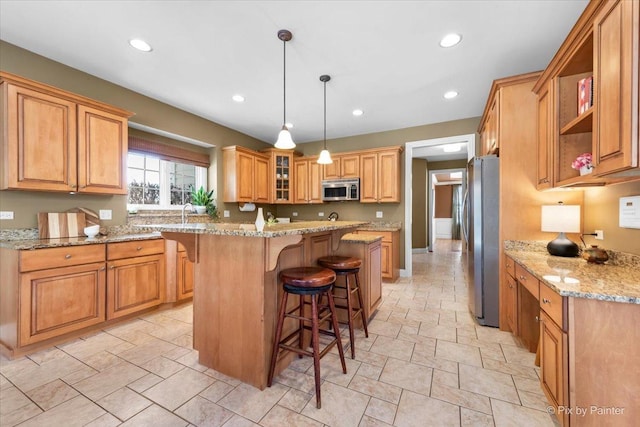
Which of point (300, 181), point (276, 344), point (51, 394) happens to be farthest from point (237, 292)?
Result: point (300, 181)

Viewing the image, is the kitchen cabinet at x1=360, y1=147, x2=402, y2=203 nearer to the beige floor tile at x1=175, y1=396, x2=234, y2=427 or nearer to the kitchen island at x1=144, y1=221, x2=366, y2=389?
the kitchen island at x1=144, y1=221, x2=366, y2=389

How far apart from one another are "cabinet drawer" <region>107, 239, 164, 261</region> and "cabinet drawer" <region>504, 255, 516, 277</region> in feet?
12.1

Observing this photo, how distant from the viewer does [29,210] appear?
2.55m

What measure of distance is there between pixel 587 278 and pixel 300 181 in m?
4.51

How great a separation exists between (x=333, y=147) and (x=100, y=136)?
3.77m

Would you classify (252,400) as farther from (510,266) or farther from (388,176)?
(388,176)

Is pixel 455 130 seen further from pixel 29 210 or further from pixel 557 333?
pixel 29 210

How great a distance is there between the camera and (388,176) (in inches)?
182

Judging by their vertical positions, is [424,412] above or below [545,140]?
below

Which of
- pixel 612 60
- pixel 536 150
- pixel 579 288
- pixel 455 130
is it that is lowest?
pixel 579 288

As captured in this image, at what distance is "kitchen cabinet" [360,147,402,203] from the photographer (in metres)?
4.59

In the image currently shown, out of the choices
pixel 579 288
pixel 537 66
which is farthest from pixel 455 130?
pixel 579 288

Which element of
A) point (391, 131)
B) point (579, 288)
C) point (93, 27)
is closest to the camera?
point (579, 288)

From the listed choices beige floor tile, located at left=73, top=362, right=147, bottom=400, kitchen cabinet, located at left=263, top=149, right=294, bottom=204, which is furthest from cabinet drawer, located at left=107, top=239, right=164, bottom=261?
kitchen cabinet, located at left=263, top=149, right=294, bottom=204
